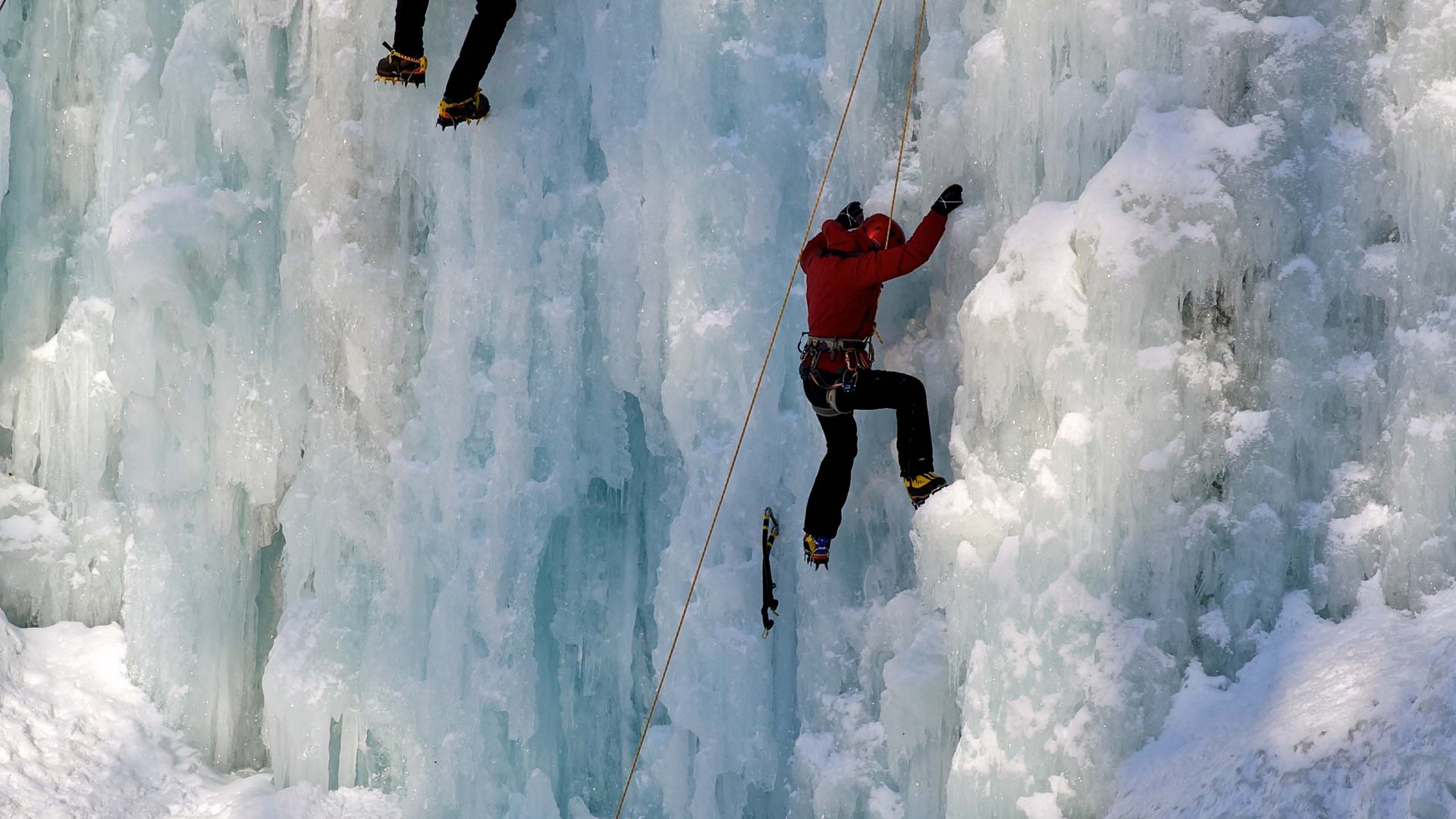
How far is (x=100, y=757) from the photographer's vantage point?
9.67m

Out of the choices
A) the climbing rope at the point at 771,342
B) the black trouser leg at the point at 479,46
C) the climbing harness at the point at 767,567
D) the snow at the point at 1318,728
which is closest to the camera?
the snow at the point at 1318,728

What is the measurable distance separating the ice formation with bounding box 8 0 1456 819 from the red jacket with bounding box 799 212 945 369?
420 millimetres

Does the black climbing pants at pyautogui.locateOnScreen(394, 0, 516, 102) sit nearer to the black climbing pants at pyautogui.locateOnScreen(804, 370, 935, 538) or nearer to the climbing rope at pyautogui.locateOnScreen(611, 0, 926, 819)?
the climbing rope at pyautogui.locateOnScreen(611, 0, 926, 819)

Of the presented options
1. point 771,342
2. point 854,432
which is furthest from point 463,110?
point 854,432

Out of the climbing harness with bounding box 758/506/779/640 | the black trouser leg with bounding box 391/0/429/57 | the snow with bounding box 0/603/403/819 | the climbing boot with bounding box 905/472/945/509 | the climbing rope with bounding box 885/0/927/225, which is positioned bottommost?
the snow with bounding box 0/603/403/819

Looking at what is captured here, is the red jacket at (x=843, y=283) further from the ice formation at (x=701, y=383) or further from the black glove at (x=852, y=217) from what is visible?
the ice formation at (x=701, y=383)

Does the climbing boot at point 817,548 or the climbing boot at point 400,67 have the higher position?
the climbing boot at point 400,67

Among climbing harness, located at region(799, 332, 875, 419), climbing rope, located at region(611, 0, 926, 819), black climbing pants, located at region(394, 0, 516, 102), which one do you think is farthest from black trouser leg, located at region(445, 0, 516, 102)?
climbing harness, located at region(799, 332, 875, 419)

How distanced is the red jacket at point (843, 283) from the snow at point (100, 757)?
4065mm

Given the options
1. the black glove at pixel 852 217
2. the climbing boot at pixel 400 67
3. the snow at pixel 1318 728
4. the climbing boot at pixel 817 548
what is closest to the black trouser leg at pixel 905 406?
the climbing boot at pixel 817 548

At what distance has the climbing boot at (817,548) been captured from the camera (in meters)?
7.59

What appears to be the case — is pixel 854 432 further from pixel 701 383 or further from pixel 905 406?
pixel 701 383

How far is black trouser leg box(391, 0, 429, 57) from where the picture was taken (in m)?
8.47

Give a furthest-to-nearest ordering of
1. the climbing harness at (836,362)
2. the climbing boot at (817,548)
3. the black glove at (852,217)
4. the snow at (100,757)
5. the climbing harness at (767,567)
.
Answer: the snow at (100,757) < the climbing harness at (767,567) < the climbing boot at (817,548) < the black glove at (852,217) < the climbing harness at (836,362)
